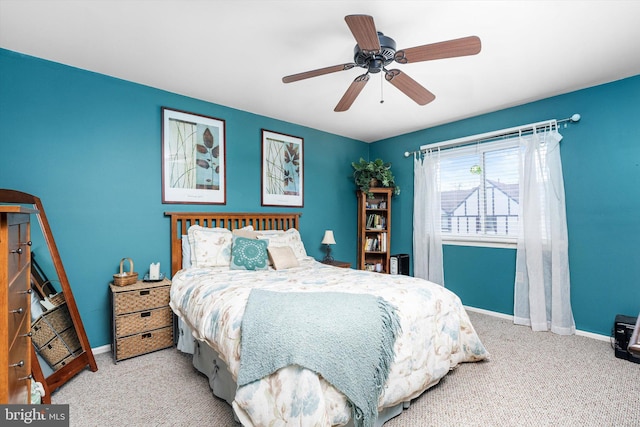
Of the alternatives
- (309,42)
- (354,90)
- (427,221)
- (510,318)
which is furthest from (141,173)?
(510,318)

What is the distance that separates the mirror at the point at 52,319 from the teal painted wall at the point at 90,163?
145mm

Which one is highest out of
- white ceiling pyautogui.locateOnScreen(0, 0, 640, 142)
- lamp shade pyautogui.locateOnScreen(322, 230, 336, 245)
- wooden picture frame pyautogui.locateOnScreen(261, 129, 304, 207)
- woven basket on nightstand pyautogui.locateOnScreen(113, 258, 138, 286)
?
white ceiling pyautogui.locateOnScreen(0, 0, 640, 142)

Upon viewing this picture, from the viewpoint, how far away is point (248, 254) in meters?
3.05

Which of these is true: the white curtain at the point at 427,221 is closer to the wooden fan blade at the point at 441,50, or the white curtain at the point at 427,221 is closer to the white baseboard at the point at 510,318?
the white baseboard at the point at 510,318

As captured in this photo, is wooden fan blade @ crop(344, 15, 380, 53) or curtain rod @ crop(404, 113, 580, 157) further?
curtain rod @ crop(404, 113, 580, 157)

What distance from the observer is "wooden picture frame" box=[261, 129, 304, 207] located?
13.1 ft

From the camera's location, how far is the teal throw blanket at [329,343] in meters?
1.45

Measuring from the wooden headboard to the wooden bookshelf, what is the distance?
1.12m

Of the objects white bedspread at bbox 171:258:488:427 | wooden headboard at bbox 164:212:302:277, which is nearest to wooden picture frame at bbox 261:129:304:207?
wooden headboard at bbox 164:212:302:277

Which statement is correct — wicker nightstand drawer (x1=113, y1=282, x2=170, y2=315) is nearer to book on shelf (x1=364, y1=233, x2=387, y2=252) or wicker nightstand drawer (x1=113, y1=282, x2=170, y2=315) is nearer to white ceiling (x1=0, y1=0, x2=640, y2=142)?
white ceiling (x1=0, y1=0, x2=640, y2=142)

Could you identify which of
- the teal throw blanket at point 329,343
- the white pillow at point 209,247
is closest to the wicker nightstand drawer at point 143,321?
the white pillow at point 209,247

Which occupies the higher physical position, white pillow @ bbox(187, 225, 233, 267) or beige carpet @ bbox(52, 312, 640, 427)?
white pillow @ bbox(187, 225, 233, 267)

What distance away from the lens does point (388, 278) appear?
8.39 ft

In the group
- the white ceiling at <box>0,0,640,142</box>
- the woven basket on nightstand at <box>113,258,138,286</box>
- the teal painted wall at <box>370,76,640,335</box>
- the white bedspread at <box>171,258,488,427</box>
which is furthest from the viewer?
the teal painted wall at <box>370,76,640,335</box>
